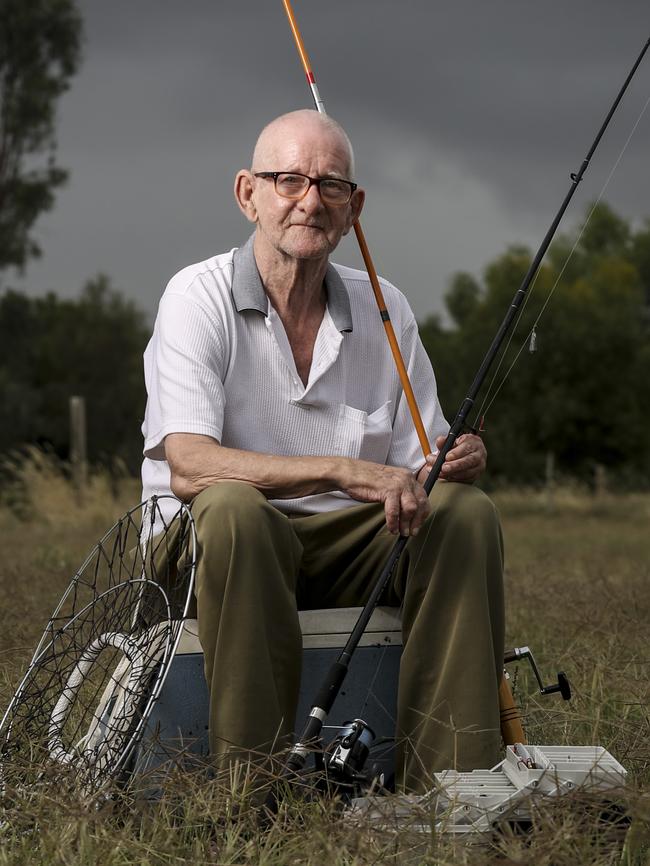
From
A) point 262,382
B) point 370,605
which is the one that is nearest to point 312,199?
point 262,382

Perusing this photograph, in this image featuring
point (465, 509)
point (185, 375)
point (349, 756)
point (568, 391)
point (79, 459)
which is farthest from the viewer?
point (568, 391)

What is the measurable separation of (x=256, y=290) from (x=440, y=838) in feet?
4.81

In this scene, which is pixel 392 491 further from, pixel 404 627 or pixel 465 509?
pixel 404 627

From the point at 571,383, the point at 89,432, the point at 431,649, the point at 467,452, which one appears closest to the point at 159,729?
the point at 431,649

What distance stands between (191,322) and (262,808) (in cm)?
119

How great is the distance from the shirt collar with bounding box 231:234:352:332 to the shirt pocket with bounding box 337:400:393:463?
0.23 meters

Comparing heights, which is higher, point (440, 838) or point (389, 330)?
point (389, 330)

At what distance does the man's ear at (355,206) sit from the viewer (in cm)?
336

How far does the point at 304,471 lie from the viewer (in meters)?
3.01

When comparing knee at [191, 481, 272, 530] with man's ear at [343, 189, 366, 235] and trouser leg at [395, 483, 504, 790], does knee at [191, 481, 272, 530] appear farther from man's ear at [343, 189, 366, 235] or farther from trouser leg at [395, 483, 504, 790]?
man's ear at [343, 189, 366, 235]

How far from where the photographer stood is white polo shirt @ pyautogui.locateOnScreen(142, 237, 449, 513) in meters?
3.19

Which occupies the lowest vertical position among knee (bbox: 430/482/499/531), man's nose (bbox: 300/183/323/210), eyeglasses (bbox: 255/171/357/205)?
knee (bbox: 430/482/499/531)

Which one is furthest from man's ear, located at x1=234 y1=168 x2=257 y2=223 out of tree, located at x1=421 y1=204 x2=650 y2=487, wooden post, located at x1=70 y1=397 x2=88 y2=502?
tree, located at x1=421 y1=204 x2=650 y2=487

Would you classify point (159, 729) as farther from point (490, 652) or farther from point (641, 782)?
point (641, 782)
